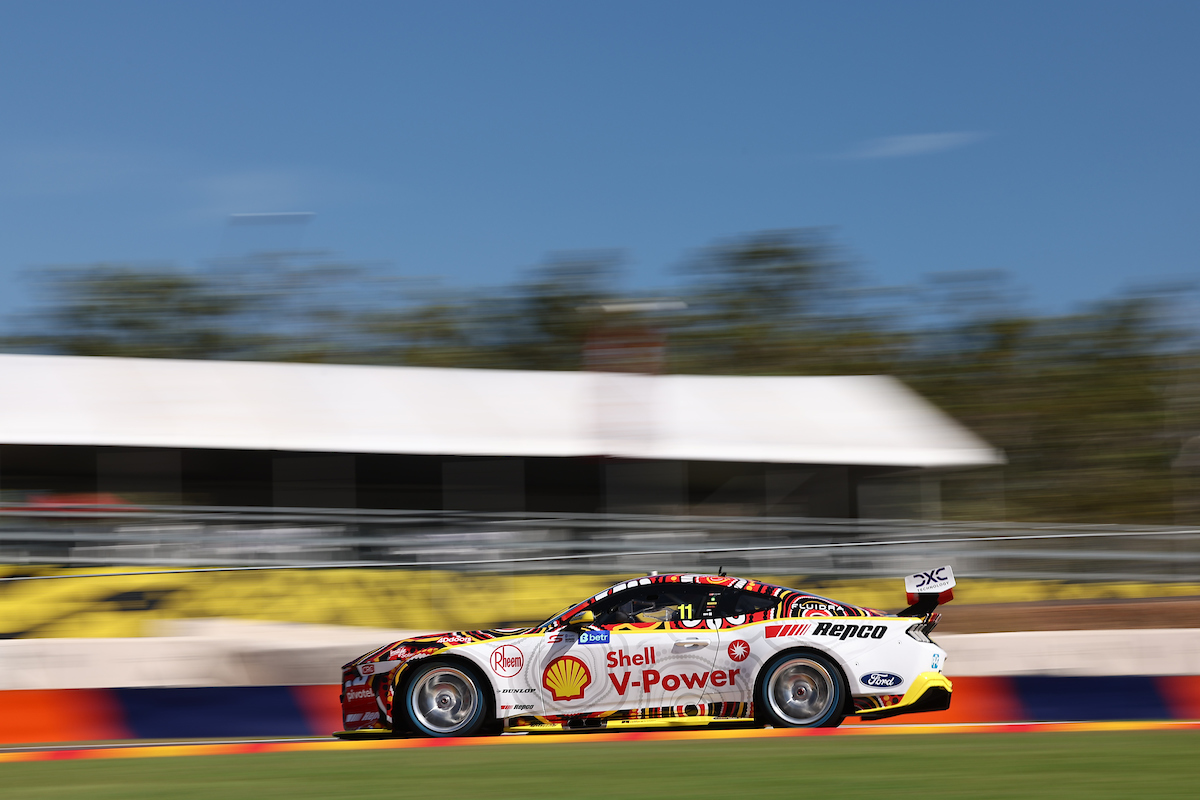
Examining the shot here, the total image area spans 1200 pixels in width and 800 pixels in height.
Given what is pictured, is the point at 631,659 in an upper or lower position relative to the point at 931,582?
lower

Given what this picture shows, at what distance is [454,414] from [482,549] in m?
5.85

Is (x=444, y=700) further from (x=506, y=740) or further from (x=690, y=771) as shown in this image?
(x=690, y=771)

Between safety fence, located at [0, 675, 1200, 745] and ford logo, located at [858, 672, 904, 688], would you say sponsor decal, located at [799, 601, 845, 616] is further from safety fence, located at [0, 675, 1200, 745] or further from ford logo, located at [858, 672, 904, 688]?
safety fence, located at [0, 675, 1200, 745]

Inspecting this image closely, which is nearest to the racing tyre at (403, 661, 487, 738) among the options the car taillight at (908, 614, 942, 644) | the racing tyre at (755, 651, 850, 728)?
the racing tyre at (755, 651, 850, 728)

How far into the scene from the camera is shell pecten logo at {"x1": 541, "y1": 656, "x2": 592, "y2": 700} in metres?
8.98

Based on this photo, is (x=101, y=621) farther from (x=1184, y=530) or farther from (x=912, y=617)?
(x=1184, y=530)

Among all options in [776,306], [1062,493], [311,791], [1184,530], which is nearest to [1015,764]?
[311,791]

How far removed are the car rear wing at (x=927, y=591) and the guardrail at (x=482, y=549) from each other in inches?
127

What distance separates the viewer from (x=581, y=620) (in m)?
9.02

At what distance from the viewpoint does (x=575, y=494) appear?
1858cm

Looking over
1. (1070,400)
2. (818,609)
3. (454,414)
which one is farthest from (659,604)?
(1070,400)

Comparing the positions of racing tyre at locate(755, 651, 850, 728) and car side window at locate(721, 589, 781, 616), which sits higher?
car side window at locate(721, 589, 781, 616)

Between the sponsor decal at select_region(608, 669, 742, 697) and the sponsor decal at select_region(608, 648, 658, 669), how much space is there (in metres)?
0.06

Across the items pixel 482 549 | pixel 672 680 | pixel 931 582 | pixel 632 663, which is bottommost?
pixel 672 680
